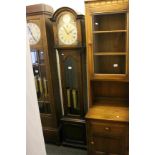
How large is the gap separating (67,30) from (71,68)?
498 millimetres

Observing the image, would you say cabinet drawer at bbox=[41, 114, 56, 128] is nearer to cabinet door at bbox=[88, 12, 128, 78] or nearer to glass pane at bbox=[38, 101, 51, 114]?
glass pane at bbox=[38, 101, 51, 114]

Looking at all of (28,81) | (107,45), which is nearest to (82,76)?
(107,45)

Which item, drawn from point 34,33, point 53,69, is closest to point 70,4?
point 34,33

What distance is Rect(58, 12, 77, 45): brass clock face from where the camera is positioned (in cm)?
213

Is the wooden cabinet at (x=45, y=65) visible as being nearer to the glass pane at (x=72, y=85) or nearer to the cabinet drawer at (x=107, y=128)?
the glass pane at (x=72, y=85)

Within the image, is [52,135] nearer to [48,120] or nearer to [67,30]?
[48,120]

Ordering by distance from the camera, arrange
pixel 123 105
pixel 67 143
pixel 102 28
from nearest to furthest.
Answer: pixel 102 28, pixel 123 105, pixel 67 143

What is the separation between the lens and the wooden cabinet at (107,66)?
1844 millimetres

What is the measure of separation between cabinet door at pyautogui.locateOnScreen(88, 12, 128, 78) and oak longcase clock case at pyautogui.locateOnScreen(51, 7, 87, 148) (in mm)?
219

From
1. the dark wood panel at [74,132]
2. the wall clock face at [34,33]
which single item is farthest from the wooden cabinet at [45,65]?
the dark wood panel at [74,132]

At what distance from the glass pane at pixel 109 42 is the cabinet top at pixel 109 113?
71 cm
